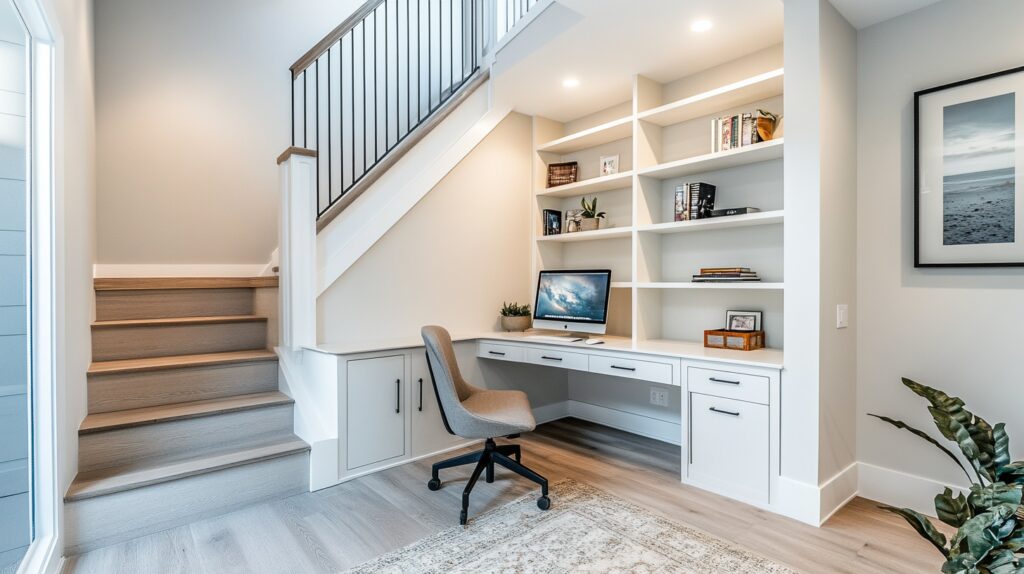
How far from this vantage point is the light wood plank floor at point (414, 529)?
6.93ft

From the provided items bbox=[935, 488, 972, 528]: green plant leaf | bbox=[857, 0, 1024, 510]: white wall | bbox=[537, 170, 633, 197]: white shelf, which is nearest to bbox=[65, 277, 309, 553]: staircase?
bbox=[537, 170, 633, 197]: white shelf

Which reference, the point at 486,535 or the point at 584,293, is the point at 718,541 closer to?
the point at 486,535

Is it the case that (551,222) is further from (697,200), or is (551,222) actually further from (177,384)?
(177,384)

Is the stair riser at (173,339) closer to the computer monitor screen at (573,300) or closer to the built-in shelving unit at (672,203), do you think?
the computer monitor screen at (573,300)

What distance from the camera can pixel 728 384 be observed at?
8.81 feet

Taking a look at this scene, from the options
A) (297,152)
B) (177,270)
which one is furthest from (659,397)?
(177,270)

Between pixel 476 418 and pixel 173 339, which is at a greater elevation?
pixel 173 339

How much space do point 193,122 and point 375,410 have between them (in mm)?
2630

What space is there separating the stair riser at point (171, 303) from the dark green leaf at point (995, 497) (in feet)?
12.8

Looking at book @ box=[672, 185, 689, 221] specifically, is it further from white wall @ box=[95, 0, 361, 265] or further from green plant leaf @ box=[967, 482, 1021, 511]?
white wall @ box=[95, 0, 361, 265]

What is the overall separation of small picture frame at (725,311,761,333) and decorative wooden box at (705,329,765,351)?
0.05 m

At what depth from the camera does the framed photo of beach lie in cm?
232

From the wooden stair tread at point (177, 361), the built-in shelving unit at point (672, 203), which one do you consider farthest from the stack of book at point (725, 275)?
the wooden stair tread at point (177, 361)

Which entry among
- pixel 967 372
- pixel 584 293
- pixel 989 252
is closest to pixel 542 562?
pixel 584 293
